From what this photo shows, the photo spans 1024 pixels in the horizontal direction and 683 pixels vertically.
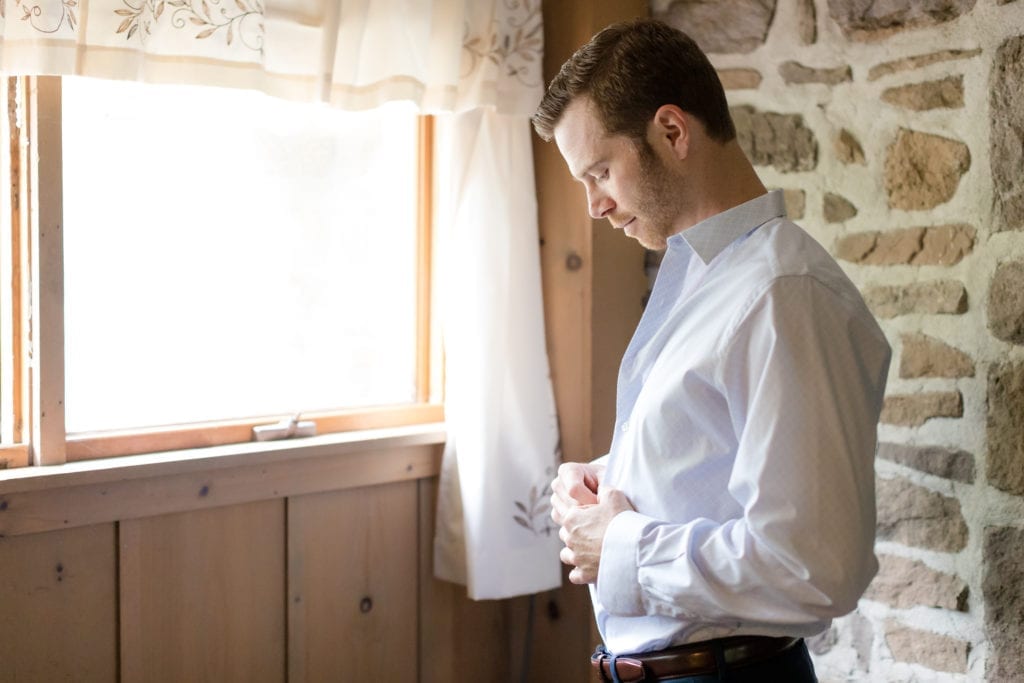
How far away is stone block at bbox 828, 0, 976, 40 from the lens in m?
1.82

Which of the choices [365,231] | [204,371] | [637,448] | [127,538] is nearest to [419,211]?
[365,231]

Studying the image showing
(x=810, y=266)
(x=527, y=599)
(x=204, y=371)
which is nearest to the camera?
(x=810, y=266)

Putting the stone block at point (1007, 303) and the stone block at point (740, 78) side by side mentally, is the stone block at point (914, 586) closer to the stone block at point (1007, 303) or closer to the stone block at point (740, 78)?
the stone block at point (1007, 303)

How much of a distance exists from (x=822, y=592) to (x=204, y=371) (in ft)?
4.46

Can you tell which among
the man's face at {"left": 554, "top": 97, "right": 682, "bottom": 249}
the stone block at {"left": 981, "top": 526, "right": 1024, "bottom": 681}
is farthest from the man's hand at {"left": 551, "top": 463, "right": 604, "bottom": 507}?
the stone block at {"left": 981, "top": 526, "right": 1024, "bottom": 681}

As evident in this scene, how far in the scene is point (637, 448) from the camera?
50.2 inches

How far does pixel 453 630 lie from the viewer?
235cm

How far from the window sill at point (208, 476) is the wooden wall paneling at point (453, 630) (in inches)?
5.3

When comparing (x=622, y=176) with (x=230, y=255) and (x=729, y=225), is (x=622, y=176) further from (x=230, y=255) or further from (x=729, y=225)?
(x=230, y=255)

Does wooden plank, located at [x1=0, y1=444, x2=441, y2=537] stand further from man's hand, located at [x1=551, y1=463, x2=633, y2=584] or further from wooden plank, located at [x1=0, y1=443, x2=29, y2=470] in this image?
man's hand, located at [x1=551, y1=463, x2=633, y2=584]

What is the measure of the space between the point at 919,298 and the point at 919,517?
0.42 meters

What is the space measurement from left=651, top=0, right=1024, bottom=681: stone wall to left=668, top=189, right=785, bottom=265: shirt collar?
0.67 meters

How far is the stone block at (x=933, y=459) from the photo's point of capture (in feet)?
5.92

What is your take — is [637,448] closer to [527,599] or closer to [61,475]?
[61,475]
